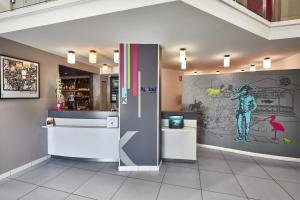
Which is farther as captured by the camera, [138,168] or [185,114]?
[185,114]

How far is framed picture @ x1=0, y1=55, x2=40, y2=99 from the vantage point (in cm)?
295

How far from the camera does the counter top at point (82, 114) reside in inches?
142

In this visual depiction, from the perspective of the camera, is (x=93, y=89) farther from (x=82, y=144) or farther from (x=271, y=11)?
(x=271, y=11)

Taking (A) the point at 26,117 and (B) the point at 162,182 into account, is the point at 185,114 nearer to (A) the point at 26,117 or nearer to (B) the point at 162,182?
(B) the point at 162,182

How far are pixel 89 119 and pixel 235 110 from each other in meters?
3.82

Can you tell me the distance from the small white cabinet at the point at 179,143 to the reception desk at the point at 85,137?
1.10 m

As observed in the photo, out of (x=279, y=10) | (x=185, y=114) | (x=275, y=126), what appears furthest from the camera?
(x=275, y=126)

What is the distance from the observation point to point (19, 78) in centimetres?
321

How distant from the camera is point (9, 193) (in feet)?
8.24

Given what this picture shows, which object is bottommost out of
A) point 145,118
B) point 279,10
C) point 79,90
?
point 145,118

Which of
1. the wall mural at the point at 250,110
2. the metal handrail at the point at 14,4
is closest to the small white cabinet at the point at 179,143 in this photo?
the wall mural at the point at 250,110

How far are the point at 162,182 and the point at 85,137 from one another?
1.91m

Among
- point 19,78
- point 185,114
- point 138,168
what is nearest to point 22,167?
point 19,78

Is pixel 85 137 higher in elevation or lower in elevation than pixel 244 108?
lower
